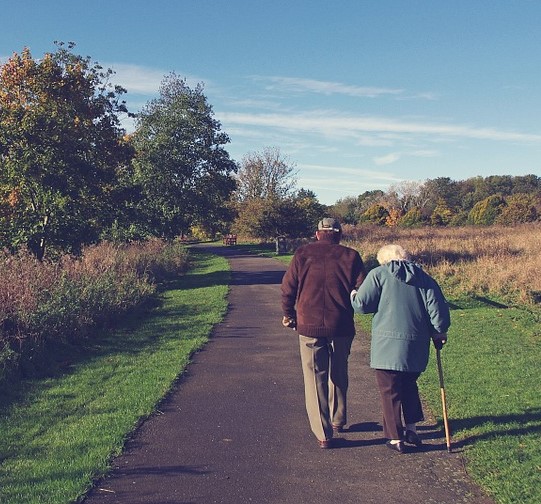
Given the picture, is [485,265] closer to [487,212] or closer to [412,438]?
[412,438]

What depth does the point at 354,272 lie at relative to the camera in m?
5.36

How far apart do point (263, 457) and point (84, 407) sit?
2.48 meters

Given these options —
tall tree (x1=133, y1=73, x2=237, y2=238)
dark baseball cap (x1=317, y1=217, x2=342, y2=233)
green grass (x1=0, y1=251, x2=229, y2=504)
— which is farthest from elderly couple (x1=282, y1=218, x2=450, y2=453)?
tall tree (x1=133, y1=73, x2=237, y2=238)

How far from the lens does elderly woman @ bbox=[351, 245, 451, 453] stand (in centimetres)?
507

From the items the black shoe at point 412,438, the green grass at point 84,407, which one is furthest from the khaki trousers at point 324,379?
the green grass at point 84,407

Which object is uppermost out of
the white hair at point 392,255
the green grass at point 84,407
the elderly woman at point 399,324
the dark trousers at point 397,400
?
the white hair at point 392,255

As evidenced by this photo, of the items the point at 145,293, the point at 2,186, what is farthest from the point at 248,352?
the point at 2,186

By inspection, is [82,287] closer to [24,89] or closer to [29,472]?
[29,472]

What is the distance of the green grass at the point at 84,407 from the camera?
452cm

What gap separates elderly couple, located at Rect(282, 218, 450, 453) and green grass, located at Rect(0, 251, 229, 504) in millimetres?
1908

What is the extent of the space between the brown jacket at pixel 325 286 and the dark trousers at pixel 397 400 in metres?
0.55

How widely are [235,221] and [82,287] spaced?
102 feet

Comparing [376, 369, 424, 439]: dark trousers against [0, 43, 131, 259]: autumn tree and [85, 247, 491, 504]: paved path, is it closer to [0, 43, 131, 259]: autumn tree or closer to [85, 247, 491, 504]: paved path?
[85, 247, 491, 504]: paved path

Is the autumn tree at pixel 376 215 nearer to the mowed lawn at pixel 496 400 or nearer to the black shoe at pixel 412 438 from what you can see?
the mowed lawn at pixel 496 400
